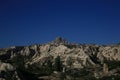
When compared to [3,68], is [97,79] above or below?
below

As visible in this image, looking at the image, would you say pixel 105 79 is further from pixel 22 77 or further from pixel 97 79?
pixel 22 77

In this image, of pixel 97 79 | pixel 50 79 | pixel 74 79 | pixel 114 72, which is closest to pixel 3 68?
pixel 50 79

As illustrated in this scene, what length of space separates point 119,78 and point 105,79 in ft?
20.5

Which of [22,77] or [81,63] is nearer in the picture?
[22,77]

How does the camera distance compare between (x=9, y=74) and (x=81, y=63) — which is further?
(x=81, y=63)

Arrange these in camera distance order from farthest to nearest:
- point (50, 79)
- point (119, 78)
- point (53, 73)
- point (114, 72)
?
1. point (53, 73)
2. point (114, 72)
3. point (50, 79)
4. point (119, 78)

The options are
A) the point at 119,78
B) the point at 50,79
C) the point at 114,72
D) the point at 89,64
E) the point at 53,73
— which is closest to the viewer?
the point at 119,78

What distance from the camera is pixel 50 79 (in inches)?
4722

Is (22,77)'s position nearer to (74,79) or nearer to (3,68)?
(3,68)

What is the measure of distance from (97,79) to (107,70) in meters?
22.4

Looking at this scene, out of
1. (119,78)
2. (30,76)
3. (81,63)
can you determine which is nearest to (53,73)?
(30,76)

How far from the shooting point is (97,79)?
113 m

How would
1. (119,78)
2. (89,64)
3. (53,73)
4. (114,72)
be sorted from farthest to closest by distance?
(89,64) → (53,73) → (114,72) → (119,78)

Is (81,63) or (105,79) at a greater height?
(81,63)
